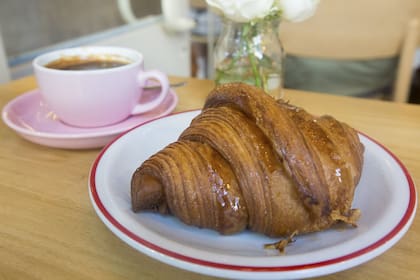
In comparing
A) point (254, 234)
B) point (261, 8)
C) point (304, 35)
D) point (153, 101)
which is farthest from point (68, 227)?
point (304, 35)

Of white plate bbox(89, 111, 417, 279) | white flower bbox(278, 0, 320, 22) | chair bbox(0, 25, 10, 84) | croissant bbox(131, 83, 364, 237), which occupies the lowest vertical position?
chair bbox(0, 25, 10, 84)

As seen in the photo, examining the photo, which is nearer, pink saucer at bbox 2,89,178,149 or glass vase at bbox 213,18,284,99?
pink saucer at bbox 2,89,178,149

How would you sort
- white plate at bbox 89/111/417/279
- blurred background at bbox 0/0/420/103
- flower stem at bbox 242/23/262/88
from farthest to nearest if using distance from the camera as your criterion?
blurred background at bbox 0/0/420/103 → flower stem at bbox 242/23/262/88 → white plate at bbox 89/111/417/279

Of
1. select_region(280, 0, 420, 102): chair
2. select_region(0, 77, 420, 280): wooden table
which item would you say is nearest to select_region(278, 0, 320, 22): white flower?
select_region(0, 77, 420, 280): wooden table

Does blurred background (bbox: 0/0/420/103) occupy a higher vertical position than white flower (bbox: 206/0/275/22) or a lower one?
lower

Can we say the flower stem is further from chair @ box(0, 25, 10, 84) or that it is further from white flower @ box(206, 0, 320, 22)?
chair @ box(0, 25, 10, 84)
